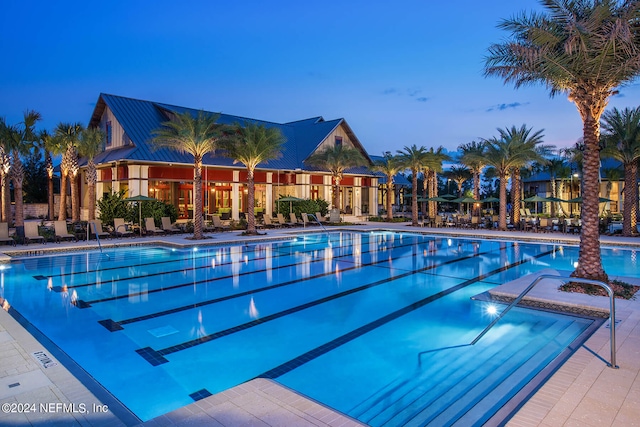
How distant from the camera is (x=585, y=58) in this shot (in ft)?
27.7

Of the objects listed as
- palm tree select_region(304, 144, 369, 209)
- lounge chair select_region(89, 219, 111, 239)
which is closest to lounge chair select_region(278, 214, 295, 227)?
palm tree select_region(304, 144, 369, 209)

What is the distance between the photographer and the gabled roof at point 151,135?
2388 cm

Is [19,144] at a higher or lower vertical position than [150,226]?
higher

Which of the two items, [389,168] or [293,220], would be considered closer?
[293,220]

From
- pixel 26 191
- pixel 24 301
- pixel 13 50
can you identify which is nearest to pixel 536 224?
pixel 24 301

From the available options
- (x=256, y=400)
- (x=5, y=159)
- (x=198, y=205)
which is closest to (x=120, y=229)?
(x=198, y=205)

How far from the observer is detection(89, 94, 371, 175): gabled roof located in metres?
23.9

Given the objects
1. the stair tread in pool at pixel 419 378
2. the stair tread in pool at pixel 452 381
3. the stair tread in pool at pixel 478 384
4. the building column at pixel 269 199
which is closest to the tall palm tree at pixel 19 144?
the building column at pixel 269 199

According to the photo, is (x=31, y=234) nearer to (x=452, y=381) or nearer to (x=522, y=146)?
(x=452, y=381)

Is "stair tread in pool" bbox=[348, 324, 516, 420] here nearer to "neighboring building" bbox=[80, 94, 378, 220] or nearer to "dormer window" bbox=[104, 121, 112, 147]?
"neighboring building" bbox=[80, 94, 378, 220]

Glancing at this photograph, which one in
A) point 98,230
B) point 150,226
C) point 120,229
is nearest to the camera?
point 98,230

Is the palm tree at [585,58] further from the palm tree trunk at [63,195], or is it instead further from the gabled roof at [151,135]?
the palm tree trunk at [63,195]

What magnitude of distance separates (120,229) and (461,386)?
18147 millimetres

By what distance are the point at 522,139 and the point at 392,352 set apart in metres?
22.1
